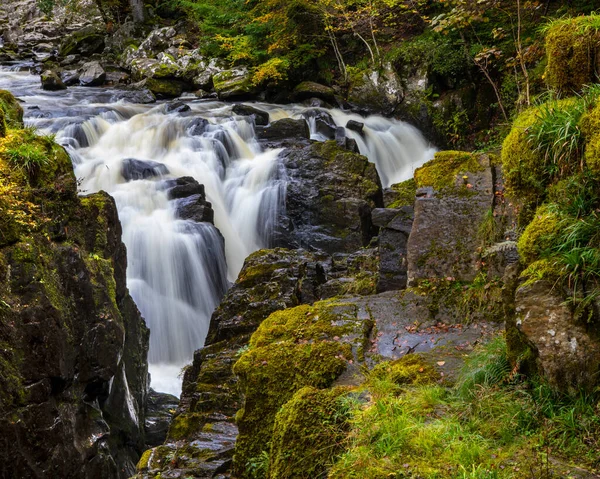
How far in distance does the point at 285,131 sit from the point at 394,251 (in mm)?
9589

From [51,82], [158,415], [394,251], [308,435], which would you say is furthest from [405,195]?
[51,82]

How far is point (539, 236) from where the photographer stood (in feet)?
10.9

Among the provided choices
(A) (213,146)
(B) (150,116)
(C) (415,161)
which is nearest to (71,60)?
(B) (150,116)

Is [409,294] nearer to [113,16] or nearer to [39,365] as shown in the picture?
[39,365]

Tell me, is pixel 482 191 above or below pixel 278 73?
below

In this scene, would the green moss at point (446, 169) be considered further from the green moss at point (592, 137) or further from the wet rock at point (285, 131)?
the wet rock at point (285, 131)

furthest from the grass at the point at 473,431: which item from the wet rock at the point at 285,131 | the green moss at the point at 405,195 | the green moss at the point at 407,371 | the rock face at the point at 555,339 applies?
the wet rock at the point at 285,131

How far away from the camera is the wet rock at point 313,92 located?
64.4ft

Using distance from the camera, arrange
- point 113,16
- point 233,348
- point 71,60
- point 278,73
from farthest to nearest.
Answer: point 113,16 → point 71,60 → point 278,73 → point 233,348

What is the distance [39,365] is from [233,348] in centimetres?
226

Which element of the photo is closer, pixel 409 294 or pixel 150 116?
pixel 409 294

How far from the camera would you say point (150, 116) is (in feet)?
54.0

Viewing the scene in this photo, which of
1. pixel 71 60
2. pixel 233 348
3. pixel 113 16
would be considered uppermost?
pixel 113 16

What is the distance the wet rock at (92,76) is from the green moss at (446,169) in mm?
18394
